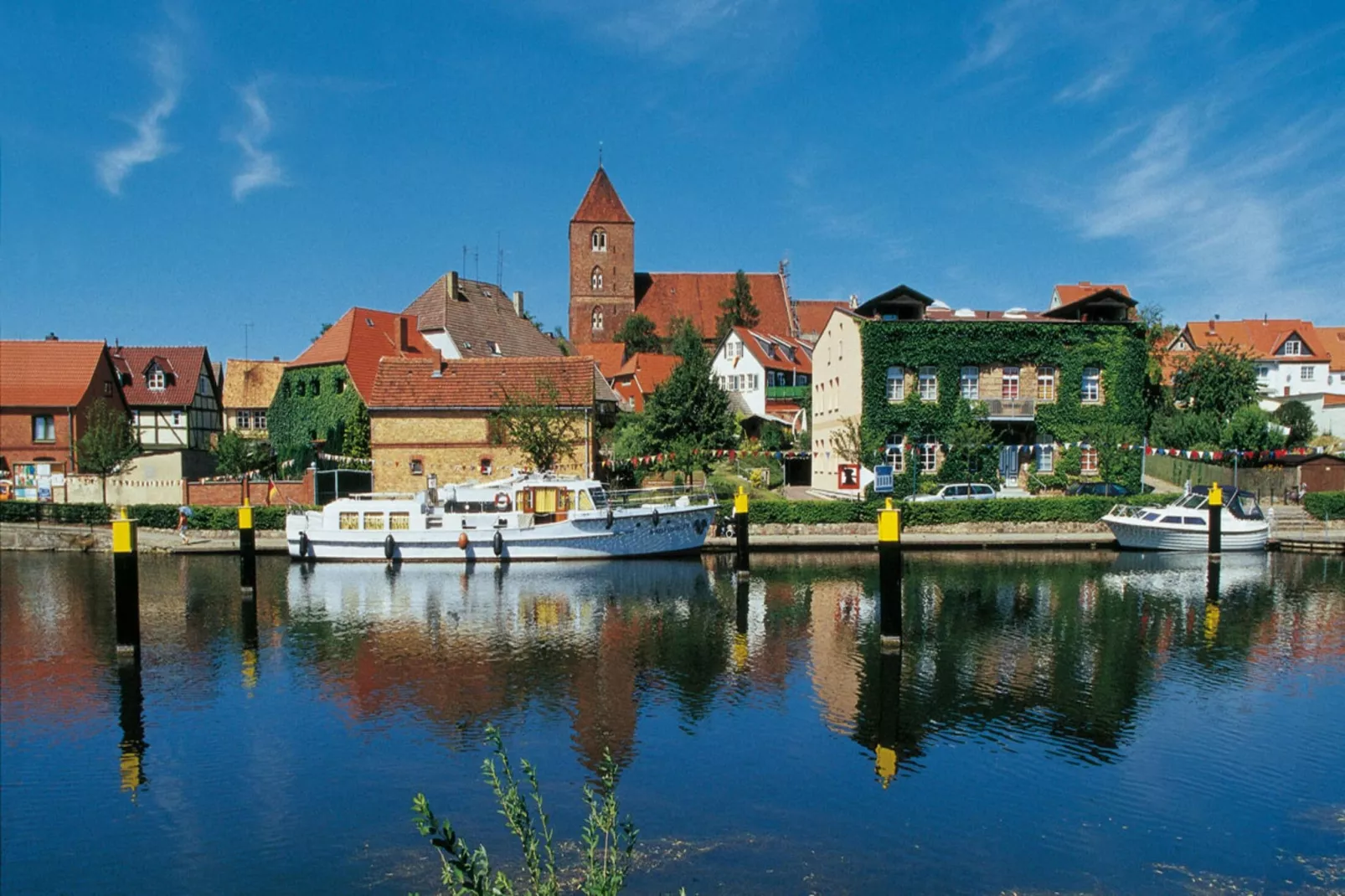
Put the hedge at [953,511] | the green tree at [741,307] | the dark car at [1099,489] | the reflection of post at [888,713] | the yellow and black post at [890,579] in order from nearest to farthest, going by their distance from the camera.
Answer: the reflection of post at [888,713]
the yellow and black post at [890,579]
the hedge at [953,511]
the dark car at [1099,489]
the green tree at [741,307]

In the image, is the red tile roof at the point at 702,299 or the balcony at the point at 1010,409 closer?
the balcony at the point at 1010,409

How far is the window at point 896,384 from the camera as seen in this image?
145 ft

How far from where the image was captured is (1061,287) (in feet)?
251

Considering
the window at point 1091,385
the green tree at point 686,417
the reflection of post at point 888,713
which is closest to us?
the reflection of post at point 888,713

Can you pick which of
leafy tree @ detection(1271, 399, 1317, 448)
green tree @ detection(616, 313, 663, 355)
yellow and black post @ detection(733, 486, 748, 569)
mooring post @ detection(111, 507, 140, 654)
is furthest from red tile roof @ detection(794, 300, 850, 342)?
mooring post @ detection(111, 507, 140, 654)

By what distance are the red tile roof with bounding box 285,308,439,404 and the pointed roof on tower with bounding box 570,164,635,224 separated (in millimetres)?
44577

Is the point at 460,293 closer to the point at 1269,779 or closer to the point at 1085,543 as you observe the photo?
the point at 1085,543

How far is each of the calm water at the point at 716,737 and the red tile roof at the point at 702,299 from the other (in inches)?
2779

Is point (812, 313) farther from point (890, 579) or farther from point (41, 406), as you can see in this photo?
point (890, 579)

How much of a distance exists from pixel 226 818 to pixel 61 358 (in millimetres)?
47605

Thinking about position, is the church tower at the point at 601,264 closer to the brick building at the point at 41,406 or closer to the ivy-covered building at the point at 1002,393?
the brick building at the point at 41,406

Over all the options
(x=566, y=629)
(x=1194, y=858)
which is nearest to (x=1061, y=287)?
(x=566, y=629)

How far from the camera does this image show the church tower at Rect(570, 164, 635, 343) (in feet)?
318

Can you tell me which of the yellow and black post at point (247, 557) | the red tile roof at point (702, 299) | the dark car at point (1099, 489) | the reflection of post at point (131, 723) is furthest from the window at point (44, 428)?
the red tile roof at point (702, 299)
